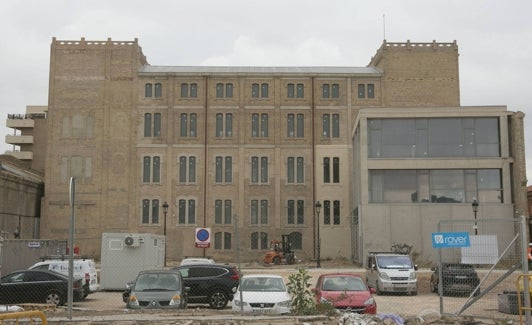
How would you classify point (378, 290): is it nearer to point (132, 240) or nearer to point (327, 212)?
point (132, 240)

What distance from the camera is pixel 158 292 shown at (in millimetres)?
17984

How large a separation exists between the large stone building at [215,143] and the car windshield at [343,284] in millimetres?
36469

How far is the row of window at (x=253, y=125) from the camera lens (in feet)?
195

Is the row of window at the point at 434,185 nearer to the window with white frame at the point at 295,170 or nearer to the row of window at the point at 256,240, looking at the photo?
the row of window at the point at 256,240

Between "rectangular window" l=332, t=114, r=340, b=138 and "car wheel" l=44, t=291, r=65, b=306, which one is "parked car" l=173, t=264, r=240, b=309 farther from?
"rectangular window" l=332, t=114, r=340, b=138

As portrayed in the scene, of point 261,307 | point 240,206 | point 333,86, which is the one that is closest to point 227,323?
point 261,307

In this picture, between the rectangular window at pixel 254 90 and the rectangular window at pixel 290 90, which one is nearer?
the rectangular window at pixel 254 90

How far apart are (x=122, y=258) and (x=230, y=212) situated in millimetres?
29288

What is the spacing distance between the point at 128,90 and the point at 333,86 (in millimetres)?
19559

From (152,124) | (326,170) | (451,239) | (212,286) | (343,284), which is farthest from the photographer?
(152,124)

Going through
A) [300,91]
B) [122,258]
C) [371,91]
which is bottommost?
[122,258]

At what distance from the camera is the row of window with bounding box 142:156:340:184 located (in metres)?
58.5

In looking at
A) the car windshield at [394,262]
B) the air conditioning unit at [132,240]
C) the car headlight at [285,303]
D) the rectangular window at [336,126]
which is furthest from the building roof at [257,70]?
the car headlight at [285,303]

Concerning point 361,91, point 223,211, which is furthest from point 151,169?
point 361,91
